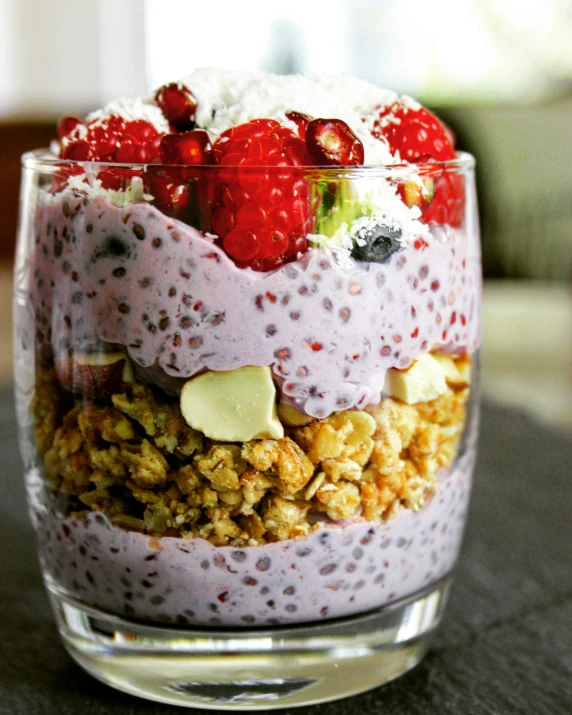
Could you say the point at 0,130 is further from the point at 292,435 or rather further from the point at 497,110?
the point at 292,435

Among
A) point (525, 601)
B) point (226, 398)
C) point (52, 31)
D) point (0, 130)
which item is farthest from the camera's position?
point (52, 31)

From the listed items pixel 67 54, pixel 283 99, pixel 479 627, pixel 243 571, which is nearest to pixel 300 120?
pixel 283 99

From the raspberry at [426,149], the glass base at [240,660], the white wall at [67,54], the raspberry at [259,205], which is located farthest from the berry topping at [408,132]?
the white wall at [67,54]

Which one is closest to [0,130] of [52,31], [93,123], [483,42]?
Answer: [52,31]

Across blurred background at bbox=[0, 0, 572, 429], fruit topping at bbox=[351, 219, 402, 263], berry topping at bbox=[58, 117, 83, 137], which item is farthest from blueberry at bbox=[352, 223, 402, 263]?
blurred background at bbox=[0, 0, 572, 429]

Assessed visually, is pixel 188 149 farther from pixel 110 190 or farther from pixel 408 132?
pixel 408 132

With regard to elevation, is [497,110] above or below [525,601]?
above

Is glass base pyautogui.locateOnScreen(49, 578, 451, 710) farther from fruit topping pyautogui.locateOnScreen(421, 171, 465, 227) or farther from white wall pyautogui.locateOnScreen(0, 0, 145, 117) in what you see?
white wall pyautogui.locateOnScreen(0, 0, 145, 117)

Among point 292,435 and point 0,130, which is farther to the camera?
point 0,130

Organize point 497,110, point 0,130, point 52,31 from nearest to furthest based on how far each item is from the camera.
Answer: point 497,110
point 0,130
point 52,31
